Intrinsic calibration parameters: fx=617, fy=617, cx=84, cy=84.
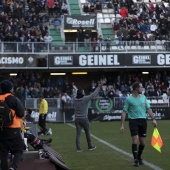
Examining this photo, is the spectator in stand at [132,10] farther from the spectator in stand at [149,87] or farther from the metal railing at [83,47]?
the spectator in stand at [149,87]

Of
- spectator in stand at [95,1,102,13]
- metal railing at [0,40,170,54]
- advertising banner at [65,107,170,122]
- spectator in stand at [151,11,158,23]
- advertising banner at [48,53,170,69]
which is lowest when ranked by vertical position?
advertising banner at [65,107,170,122]

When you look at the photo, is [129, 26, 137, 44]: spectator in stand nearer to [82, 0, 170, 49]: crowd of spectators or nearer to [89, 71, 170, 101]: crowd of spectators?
[82, 0, 170, 49]: crowd of spectators

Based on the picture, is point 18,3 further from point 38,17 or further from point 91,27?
point 91,27

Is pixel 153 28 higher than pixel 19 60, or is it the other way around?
pixel 153 28

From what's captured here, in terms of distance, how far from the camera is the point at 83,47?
40750mm

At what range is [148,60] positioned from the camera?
136 ft

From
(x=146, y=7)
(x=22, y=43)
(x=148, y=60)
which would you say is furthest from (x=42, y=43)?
(x=146, y=7)

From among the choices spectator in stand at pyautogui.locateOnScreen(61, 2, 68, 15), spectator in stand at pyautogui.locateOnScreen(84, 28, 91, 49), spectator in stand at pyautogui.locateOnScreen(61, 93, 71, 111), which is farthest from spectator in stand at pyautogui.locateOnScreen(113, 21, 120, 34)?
spectator in stand at pyautogui.locateOnScreen(61, 93, 71, 111)

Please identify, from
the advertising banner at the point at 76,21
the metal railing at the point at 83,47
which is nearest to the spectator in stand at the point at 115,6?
the advertising banner at the point at 76,21

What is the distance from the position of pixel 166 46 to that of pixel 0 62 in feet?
36.3

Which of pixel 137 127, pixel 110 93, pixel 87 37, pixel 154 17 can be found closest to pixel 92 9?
pixel 154 17

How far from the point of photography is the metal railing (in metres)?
39.7

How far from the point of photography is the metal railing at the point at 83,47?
130 ft

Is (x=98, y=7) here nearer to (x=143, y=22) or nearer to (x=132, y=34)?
(x=143, y=22)
